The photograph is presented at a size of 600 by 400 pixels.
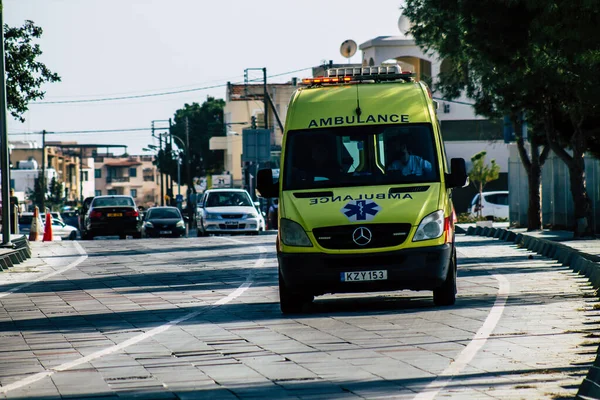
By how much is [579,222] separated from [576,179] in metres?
1.20

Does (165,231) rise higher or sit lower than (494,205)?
lower

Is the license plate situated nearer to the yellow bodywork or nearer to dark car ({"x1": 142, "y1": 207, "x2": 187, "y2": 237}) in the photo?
the yellow bodywork

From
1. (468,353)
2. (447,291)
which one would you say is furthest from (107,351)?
(447,291)

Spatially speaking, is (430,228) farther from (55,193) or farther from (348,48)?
(55,193)

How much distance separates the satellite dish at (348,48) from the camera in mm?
73500

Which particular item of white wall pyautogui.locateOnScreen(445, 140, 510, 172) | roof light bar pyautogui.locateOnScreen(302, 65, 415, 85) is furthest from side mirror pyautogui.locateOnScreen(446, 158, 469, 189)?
white wall pyautogui.locateOnScreen(445, 140, 510, 172)

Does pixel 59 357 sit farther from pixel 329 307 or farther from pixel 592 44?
pixel 592 44

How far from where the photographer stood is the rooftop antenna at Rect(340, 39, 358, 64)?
73500 mm

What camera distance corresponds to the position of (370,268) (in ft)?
46.6

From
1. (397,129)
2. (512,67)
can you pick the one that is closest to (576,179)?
(512,67)

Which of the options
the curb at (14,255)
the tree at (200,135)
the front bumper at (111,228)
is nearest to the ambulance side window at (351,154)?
the curb at (14,255)

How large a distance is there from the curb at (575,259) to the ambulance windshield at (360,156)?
361 cm

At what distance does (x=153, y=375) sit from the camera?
971 cm

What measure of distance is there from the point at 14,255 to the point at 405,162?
49.9 ft
